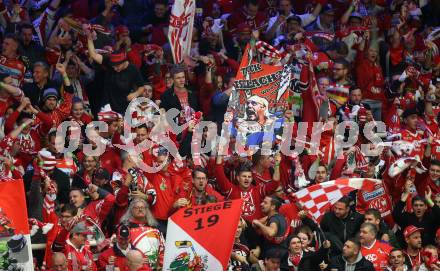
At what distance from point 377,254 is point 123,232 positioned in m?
2.79

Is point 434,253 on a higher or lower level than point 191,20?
lower

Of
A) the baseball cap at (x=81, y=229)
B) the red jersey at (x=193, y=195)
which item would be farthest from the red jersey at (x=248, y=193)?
the baseball cap at (x=81, y=229)

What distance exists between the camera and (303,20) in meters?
24.4

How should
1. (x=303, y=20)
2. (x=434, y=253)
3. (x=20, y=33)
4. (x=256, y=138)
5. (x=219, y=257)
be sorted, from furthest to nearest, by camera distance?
(x=303, y=20), (x=20, y=33), (x=256, y=138), (x=434, y=253), (x=219, y=257)

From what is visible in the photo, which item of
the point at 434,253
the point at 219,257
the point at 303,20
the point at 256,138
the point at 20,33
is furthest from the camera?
the point at 303,20

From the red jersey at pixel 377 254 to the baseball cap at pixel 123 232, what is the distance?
258cm

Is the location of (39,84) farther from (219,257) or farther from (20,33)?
(219,257)

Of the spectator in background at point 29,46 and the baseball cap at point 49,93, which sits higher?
the spectator in background at point 29,46

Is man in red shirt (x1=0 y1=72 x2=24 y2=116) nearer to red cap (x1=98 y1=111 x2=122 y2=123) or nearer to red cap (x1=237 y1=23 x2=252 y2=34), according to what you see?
red cap (x1=98 y1=111 x2=122 y2=123)

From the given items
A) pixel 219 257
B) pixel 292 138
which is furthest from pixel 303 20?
pixel 219 257

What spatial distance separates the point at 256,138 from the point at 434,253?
2.71 metres

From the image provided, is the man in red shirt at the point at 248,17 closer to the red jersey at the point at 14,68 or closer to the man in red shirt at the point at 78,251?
the red jersey at the point at 14,68

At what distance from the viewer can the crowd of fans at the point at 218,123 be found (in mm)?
19172

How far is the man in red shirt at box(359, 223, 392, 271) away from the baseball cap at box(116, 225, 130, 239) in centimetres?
257
